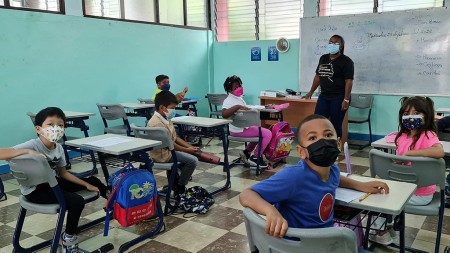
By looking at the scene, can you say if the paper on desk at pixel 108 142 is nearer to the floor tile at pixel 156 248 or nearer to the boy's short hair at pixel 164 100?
the boy's short hair at pixel 164 100

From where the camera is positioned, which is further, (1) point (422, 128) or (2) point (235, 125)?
(2) point (235, 125)

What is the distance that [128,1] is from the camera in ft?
19.4

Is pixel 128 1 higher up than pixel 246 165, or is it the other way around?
pixel 128 1

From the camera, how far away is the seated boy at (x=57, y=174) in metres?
2.22

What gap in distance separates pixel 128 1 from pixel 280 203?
5.22 meters

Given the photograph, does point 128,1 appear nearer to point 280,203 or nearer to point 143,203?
point 143,203

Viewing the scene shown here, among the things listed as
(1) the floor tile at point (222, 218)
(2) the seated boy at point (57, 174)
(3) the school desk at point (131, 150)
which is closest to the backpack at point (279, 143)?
(1) the floor tile at point (222, 218)

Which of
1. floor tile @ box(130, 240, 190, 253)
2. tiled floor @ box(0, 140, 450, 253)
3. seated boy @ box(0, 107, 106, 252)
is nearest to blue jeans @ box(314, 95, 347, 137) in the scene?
tiled floor @ box(0, 140, 450, 253)

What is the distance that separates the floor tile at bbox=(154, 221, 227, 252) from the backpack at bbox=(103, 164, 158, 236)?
309 millimetres

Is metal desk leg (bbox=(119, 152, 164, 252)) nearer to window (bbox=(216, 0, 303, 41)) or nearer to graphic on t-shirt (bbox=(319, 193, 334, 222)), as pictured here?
graphic on t-shirt (bbox=(319, 193, 334, 222))

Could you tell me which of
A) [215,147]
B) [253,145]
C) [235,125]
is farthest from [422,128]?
[215,147]

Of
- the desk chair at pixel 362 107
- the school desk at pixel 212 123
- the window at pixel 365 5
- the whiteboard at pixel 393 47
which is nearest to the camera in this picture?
the school desk at pixel 212 123

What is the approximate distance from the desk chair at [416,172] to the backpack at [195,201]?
4.82 feet

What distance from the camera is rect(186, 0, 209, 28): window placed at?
7.13 m
